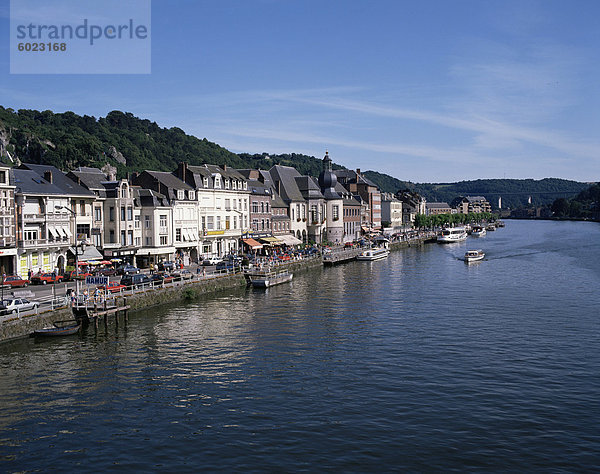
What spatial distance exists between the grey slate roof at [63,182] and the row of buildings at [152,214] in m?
0.12

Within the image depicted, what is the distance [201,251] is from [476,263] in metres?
38.5

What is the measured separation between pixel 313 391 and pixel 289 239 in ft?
212

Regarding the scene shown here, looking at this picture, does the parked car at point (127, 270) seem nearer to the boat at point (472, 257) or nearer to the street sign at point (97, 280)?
the street sign at point (97, 280)

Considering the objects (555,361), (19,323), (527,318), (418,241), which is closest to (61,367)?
(19,323)

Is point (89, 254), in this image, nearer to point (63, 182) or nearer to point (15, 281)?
point (63, 182)

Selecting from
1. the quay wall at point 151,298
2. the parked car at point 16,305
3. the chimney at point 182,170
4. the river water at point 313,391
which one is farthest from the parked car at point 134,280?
the chimney at point 182,170

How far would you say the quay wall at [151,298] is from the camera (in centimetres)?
3403

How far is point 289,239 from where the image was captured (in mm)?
90312

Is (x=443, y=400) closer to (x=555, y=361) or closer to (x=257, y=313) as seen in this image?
(x=555, y=361)

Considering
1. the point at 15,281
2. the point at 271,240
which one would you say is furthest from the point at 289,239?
the point at 15,281

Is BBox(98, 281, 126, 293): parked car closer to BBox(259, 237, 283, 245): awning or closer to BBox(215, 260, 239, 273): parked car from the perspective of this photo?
BBox(215, 260, 239, 273): parked car

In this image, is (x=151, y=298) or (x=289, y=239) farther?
(x=289, y=239)

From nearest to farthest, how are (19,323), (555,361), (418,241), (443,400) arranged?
1. (443,400)
2. (555,361)
3. (19,323)
4. (418,241)

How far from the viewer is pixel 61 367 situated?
2958 cm
